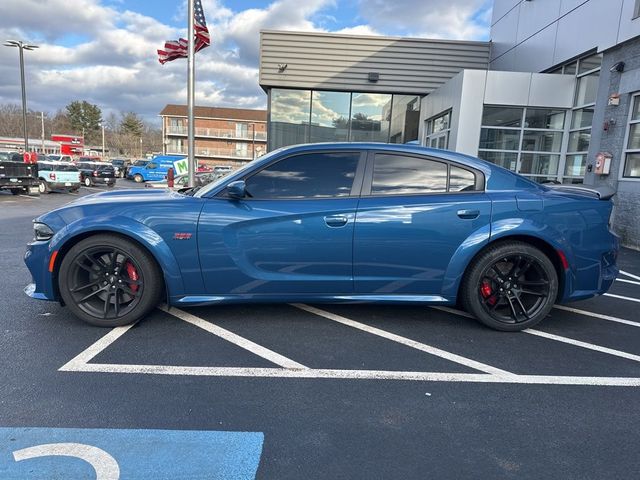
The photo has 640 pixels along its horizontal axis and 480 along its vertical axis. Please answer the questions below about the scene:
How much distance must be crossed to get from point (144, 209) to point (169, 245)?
364 mm

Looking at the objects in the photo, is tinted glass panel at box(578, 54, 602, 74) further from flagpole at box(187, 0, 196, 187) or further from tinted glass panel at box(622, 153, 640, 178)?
flagpole at box(187, 0, 196, 187)

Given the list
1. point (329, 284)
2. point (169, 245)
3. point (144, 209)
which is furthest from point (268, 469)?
point (144, 209)

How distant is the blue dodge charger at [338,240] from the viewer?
11.5ft

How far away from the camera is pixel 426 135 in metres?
15.0

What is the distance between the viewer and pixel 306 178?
369 centimetres

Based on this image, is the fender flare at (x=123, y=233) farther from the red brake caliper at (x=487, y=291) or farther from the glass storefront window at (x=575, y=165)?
the glass storefront window at (x=575, y=165)

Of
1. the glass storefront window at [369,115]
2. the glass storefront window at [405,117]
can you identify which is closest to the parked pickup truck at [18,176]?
the glass storefront window at [369,115]

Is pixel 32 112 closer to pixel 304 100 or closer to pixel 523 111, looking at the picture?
pixel 304 100

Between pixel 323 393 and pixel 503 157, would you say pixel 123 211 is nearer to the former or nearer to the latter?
pixel 323 393

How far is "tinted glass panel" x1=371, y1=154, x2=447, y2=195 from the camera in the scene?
370 centimetres

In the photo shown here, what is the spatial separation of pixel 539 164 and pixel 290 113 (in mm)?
8604

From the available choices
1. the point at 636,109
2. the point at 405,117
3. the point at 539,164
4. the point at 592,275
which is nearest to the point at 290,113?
the point at 405,117

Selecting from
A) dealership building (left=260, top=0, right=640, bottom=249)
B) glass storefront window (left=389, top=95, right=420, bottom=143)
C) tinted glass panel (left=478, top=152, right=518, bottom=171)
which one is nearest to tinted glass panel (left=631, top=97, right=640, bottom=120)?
dealership building (left=260, top=0, right=640, bottom=249)

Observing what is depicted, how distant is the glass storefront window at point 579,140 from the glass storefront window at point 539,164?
54cm
